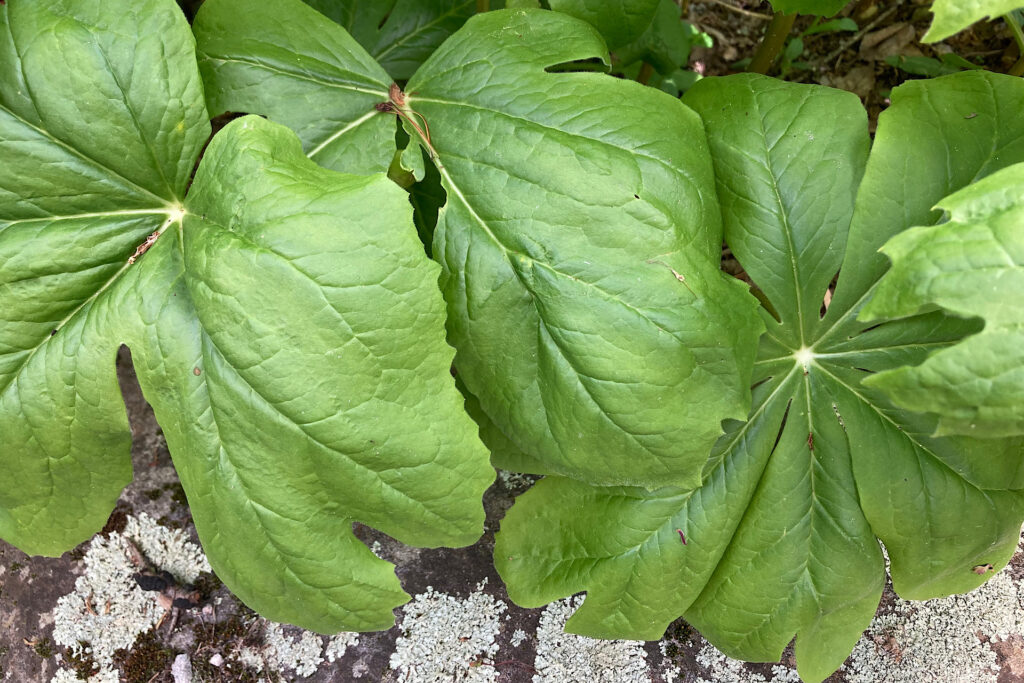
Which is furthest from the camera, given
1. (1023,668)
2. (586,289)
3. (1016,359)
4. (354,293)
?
(1023,668)

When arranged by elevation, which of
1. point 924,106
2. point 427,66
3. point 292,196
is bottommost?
point 292,196

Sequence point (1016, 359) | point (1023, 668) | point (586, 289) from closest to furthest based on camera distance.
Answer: point (1016, 359) < point (586, 289) < point (1023, 668)

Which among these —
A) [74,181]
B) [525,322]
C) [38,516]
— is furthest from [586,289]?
[38,516]

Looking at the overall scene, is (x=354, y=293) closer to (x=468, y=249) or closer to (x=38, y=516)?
(x=468, y=249)

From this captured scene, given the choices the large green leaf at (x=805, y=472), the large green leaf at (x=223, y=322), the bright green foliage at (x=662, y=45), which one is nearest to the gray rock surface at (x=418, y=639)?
the large green leaf at (x=805, y=472)

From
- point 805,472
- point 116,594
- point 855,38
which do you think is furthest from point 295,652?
point 855,38

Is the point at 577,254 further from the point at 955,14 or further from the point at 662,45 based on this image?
the point at 662,45

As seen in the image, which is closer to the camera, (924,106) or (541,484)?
(924,106)

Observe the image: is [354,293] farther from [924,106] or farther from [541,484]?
[924,106]

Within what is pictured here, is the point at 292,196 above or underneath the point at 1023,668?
above
